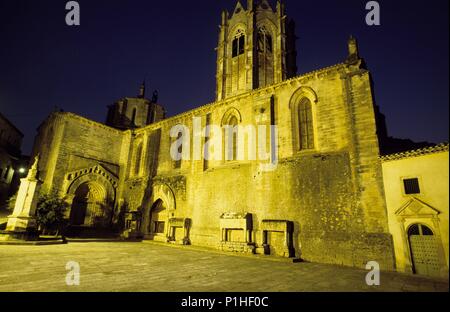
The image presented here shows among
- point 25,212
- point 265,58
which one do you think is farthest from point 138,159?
point 265,58

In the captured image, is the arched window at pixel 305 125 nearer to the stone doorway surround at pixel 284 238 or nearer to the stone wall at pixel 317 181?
the stone wall at pixel 317 181

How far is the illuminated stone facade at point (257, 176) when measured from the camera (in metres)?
10.3

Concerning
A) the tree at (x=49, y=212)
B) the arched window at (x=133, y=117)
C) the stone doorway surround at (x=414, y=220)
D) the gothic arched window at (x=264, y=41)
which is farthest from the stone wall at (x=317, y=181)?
the arched window at (x=133, y=117)

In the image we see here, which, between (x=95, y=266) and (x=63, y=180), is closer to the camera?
(x=95, y=266)

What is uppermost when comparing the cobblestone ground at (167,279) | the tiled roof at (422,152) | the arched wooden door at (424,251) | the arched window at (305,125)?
the arched window at (305,125)

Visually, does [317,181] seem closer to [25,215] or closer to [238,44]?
[25,215]

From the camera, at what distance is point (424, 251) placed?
26.7ft

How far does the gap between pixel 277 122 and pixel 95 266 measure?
35.1 feet

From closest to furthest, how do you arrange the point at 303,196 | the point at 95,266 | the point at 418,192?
the point at 95,266 < the point at 418,192 < the point at 303,196

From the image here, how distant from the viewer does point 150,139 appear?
2041 centimetres

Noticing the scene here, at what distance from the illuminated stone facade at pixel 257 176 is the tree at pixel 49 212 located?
123 inches

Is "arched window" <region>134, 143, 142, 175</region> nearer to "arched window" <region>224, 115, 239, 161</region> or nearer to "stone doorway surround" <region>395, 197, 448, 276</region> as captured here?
"arched window" <region>224, 115, 239, 161</region>
